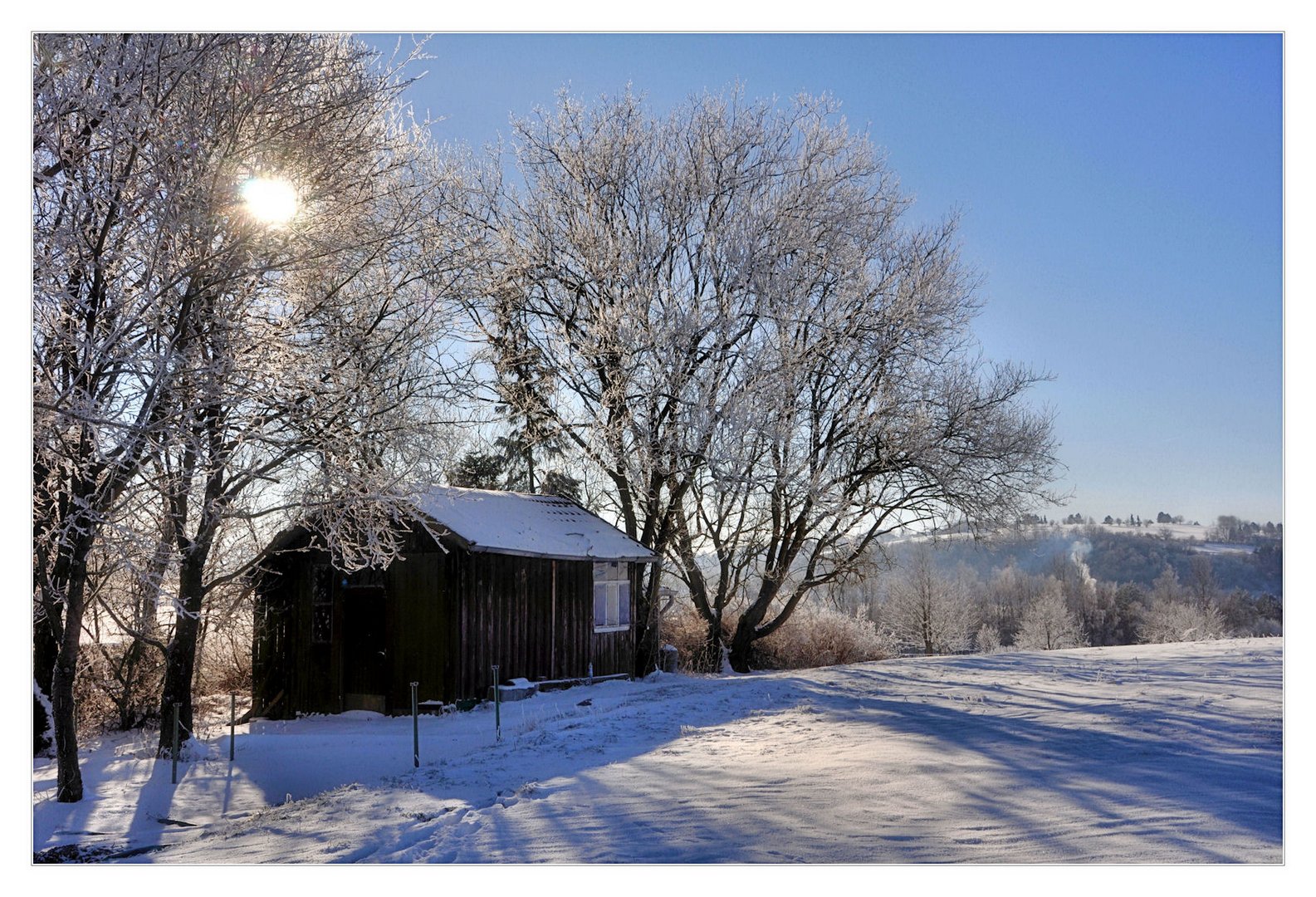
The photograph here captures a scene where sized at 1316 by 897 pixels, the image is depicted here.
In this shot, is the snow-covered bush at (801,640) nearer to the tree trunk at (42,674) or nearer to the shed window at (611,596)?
the shed window at (611,596)

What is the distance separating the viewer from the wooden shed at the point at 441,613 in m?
13.8

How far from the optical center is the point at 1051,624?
33.5m

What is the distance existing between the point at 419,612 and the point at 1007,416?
1202 cm

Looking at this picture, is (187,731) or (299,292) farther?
(187,731)

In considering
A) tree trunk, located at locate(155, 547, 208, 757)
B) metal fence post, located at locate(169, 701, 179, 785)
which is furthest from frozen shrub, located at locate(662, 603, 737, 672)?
metal fence post, located at locate(169, 701, 179, 785)

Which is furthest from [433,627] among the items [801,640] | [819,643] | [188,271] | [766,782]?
[819,643]

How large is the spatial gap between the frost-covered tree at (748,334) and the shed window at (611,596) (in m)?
0.87

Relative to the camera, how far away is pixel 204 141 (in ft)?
25.3

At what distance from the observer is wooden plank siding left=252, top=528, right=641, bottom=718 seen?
1377cm

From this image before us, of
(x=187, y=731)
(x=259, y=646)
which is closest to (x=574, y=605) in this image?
(x=259, y=646)

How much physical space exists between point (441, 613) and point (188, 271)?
296 inches

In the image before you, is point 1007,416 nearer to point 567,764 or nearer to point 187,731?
point 567,764

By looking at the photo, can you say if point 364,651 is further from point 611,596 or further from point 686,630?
point 686,630

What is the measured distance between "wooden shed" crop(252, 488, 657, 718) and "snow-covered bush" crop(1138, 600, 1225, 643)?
10258 mm
